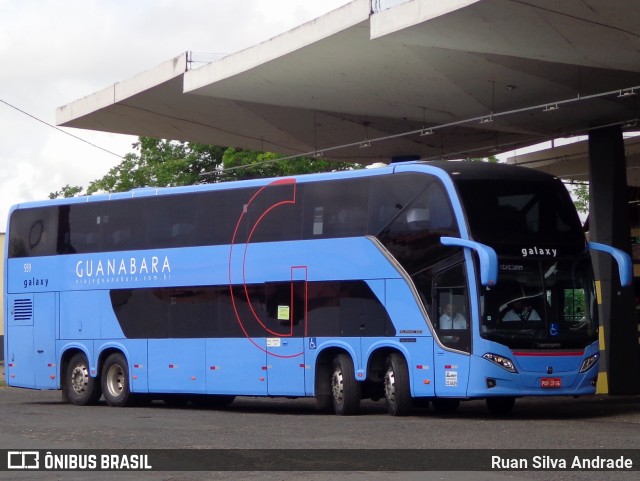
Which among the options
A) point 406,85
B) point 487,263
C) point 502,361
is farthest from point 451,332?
point 406,85

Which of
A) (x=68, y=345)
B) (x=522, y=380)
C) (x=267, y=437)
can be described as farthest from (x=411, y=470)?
(x=68, y=345)

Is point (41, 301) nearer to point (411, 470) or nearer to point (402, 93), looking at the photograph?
point (402, 93)

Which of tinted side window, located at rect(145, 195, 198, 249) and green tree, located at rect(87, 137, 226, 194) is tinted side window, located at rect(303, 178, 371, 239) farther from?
green tree, located at rect(87, 137, 226, 194)

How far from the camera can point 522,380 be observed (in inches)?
741

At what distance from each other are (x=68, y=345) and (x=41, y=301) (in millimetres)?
1104

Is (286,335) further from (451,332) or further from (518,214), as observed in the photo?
(518,214)

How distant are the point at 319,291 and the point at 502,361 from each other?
11.4ft

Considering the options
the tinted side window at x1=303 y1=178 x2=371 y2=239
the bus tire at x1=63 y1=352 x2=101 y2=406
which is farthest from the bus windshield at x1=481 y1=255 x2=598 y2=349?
the bus tire at x1=63 y1=352 x2=101 y2=406

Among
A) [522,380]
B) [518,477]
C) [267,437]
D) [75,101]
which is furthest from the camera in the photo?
[75,101]

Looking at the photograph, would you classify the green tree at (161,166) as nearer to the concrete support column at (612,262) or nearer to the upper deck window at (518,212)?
the concrete support column at (612,262)

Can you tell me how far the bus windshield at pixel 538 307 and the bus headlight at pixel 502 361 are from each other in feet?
0.76

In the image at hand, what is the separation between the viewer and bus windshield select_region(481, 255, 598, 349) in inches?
742

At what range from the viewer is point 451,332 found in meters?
19.1

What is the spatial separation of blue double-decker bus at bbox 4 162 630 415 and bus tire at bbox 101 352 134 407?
4 centimetres
